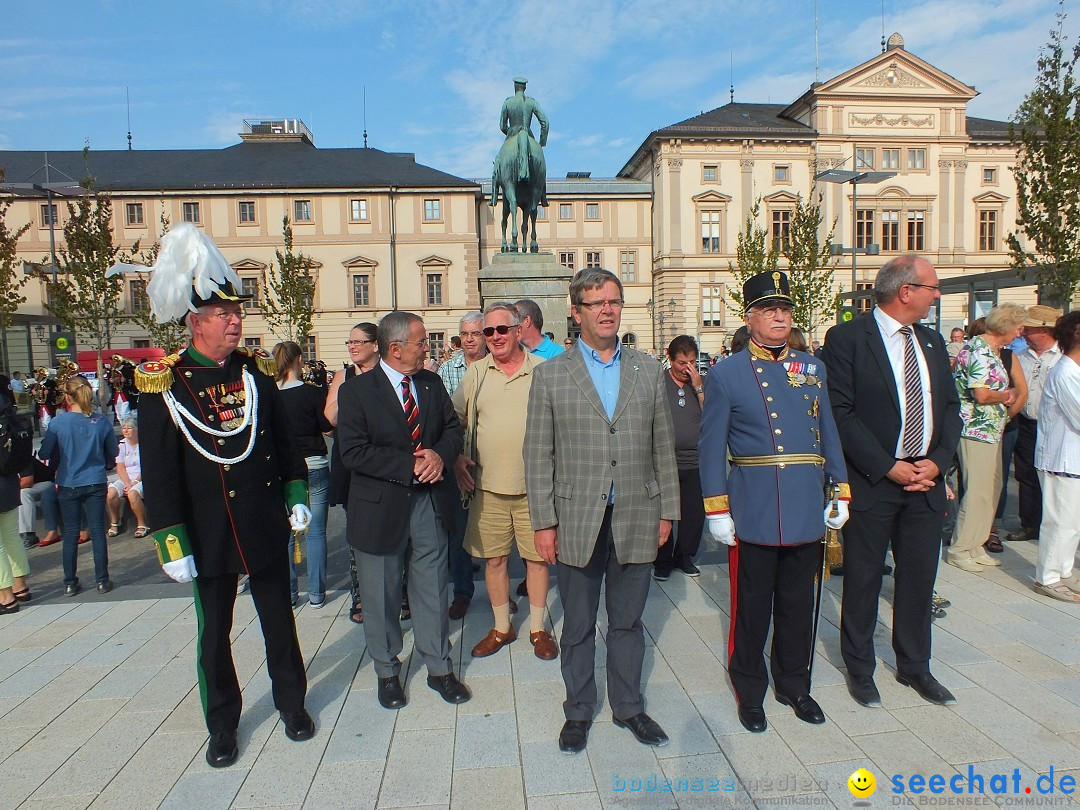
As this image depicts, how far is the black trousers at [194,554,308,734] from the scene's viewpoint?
10.6ft

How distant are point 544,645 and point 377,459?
169cm

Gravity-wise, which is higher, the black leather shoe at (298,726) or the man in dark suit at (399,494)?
the man in dark suit at (399,494)

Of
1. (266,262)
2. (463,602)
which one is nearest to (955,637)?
→ (463,602)

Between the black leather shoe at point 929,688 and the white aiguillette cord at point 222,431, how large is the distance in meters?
3.70

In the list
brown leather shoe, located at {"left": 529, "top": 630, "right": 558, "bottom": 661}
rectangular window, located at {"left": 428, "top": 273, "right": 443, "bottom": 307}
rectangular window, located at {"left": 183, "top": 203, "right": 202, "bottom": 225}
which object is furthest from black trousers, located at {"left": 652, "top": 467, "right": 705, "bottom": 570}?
A: rectangular window, located at {"left": 183, "top": 203, "right": 202, "bottom": 225}

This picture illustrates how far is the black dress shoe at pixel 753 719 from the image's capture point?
331 cm

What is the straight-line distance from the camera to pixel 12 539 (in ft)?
18.1

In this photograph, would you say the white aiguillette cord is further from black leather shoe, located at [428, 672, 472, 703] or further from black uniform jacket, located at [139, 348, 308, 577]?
black leather shoe, located at [428, 672, 472, 703]

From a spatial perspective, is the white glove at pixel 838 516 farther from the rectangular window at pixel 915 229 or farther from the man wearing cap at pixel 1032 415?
the rectangular window at pixel 915 229

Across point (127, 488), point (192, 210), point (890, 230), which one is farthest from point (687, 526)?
point (890, 230)

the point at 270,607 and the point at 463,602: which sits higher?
the point at 270,607

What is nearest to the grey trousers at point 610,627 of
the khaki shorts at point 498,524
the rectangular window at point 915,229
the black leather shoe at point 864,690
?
the khaki shorts at point 498,524

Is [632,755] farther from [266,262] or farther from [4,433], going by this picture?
[266,262]

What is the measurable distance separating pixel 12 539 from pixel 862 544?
635cm
